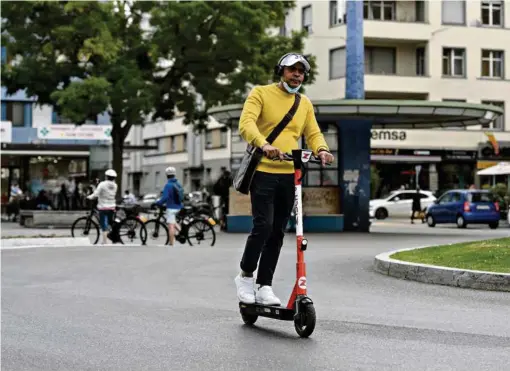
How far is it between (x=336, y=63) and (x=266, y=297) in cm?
4544

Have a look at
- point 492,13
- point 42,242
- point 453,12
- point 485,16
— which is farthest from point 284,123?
point 492,13

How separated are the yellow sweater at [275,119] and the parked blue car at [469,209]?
27038 millimetres

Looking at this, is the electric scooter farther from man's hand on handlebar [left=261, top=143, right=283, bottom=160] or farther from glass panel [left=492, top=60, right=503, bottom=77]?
glass panel [left=492, top=60, right=503, bottom=77]

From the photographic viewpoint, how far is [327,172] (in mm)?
26641

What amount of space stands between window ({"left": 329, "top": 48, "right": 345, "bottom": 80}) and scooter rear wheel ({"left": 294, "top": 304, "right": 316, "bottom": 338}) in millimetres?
45372

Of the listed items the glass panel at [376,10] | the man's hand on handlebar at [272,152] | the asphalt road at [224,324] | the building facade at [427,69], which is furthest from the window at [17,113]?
the man's hand on handlebar at [272,152]

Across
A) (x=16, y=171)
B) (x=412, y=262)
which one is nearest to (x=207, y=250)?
(x=412, y=262)

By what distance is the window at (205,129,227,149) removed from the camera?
6002 cm

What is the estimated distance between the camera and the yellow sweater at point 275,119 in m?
6.72

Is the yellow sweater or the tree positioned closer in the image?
the yellow sweater

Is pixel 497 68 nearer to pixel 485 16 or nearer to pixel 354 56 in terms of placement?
pixel 485 16

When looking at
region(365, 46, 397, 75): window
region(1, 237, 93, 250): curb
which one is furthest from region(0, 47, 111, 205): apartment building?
region(1, 237, 93, 250): curb

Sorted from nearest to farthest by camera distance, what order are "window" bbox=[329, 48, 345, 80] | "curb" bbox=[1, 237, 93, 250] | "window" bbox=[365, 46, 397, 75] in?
Answer: "curb" bbox=[1, 237, 93, 250] → "window" bbox=[329, 48, 345, 80] → "window" bbox=[365, 46, 397, 75]

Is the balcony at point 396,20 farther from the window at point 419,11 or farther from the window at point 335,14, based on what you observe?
the window at point 335,14
